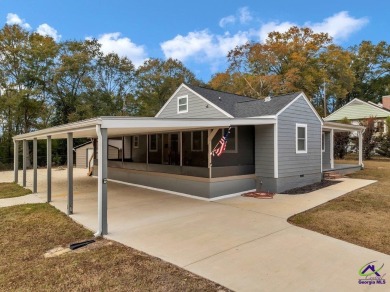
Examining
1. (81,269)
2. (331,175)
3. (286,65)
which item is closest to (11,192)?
(81,269)

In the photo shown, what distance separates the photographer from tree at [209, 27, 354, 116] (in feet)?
85.3

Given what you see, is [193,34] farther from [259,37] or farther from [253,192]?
[253,192]

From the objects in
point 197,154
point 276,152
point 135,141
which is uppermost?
point 135,141

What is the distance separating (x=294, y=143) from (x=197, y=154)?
145 inches

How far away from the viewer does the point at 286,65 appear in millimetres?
27031

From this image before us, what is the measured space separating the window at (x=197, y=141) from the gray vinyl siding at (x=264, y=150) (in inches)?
82.2

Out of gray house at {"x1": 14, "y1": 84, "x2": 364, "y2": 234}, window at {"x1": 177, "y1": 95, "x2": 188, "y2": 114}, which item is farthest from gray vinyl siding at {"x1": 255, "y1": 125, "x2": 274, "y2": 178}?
window at {"x1": 177, "y1": 95, "x2": 188, "y2": 114}

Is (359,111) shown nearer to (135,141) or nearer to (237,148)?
(237,148)

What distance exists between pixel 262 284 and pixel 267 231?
2095 mm

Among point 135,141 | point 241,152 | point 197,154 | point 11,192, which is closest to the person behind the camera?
point 241,152

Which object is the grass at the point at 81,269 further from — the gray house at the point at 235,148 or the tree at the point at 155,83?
the tree at the point at 155,83

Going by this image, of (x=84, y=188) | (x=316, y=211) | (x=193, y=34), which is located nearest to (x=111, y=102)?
(x=193, y=34)

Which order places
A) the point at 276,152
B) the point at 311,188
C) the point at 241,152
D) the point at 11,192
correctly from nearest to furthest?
1. the point at 276,152
2. the point at 241,152
3. the point at 311,188
4. the point at 11,192

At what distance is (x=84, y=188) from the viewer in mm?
11000
